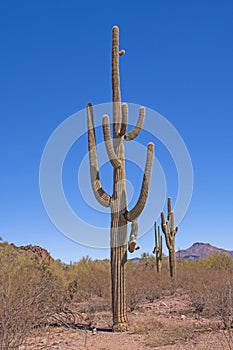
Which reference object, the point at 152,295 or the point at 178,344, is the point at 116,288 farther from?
the point at 152,295

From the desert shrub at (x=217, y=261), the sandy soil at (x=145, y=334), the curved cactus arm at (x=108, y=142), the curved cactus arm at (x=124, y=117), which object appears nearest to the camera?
the sandy soil at (x=145, y=334)

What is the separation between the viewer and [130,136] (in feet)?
37.6

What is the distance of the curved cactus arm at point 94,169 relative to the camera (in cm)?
1113

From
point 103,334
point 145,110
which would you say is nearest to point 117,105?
point 145,110

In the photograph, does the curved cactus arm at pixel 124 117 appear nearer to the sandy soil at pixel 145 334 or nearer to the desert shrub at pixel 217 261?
the sandy soil at pixel 145 334

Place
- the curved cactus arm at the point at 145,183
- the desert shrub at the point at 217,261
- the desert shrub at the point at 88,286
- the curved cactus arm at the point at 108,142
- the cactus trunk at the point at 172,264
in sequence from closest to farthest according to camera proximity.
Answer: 1. the curved cactus arm at the point at 145,183
2. the curved cactus arm at the point at 108,142
3. the desert shrub at the point at 88,286
4. the cactus trunk at the point at 172,264
5. the desert shrub at the point at 217,261

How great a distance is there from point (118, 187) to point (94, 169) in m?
0.85

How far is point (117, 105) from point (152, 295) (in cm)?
764

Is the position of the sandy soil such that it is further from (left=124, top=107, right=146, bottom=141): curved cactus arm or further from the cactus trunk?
the cactus trunk

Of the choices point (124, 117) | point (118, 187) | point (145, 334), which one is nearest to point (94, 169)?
point (118, 187)

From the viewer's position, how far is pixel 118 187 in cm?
1099

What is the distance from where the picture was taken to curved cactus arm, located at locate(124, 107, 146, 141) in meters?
11.4

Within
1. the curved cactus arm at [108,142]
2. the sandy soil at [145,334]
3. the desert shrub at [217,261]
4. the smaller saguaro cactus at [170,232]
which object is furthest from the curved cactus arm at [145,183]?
the desert shrub at [217,261]

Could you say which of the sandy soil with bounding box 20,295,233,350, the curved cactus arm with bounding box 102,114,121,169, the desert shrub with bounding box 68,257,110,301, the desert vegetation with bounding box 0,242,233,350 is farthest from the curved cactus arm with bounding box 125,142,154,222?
the desert shrub with bounding box 68,257,110,301
